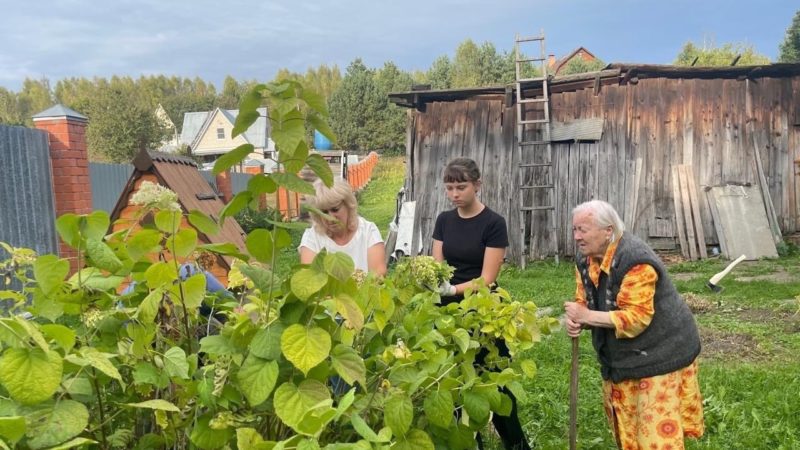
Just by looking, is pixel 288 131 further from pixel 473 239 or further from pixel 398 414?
pixel 473 239

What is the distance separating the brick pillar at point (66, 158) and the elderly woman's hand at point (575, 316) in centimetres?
668

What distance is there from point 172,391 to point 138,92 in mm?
109642

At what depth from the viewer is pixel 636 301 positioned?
9.32 ft

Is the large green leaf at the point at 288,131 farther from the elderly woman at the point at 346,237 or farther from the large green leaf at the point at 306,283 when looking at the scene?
the elderly woman at the point at 346,237

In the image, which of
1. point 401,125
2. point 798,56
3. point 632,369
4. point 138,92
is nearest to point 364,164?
point 401,125

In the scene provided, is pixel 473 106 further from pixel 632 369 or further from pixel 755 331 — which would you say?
pixel 632 369

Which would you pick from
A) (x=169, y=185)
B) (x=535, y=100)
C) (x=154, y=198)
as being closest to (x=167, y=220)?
(x=154, y=198)

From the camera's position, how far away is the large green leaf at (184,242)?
1129 millimetres

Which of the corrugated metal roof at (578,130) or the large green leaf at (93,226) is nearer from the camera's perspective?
the large green leaf at (93,226)

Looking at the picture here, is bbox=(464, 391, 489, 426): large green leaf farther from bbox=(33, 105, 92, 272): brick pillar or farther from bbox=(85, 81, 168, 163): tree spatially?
bbox=(85, 81, 168, 163): tree

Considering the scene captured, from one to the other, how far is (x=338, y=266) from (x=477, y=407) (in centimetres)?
50

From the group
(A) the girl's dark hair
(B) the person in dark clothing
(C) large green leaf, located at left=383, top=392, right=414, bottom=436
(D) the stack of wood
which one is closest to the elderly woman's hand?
(B) the person in dark clothing

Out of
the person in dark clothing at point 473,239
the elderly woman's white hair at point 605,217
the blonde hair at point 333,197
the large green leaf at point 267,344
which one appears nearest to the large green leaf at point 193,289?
the large green leaf at point 267,344

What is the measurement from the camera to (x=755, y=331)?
252 inches
